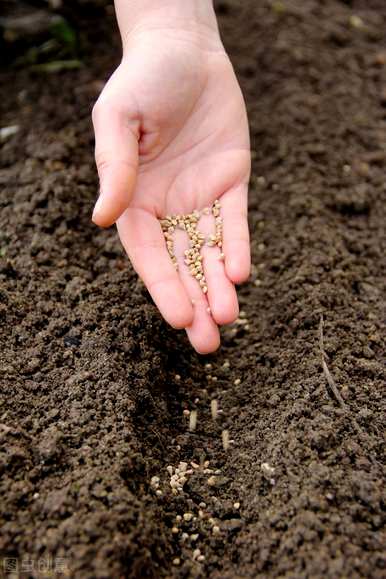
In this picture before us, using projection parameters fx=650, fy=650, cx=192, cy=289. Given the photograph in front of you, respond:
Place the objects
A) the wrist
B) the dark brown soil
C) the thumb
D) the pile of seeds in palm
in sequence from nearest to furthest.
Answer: the dark brown soil → the thumb → the pile of seeds in palm → the wrist

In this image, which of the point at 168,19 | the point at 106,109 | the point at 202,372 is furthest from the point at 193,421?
the point at 168,19

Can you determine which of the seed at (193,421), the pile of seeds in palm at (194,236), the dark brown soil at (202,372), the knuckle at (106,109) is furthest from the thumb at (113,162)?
the seed at (193,421)

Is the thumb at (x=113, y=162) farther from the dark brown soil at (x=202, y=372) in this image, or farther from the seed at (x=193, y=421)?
the seed at (x=193, y=421)

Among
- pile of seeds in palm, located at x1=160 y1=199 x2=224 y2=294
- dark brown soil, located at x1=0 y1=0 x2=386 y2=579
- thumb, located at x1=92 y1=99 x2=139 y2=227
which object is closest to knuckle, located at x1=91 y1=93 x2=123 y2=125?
thumb, located at x1=92 y1=99 x2=139 y2=227

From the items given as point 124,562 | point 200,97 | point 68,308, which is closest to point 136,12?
point 200,97

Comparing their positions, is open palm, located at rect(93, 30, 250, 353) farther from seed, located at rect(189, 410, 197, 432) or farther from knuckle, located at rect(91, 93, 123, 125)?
seed, located at rect(189, 410, 197, 432)

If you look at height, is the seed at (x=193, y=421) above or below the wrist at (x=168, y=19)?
below
